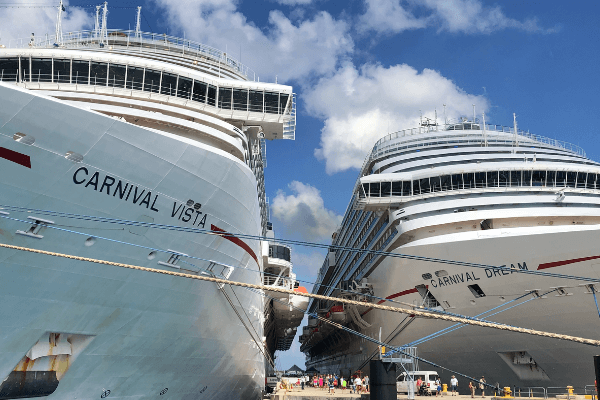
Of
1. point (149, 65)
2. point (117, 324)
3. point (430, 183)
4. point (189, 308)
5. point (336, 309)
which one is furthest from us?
point (336, 309)

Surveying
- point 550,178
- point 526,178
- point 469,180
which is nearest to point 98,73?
point 469,180

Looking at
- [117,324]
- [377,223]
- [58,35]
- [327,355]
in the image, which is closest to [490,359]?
[377,223]

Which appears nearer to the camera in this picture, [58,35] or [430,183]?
[58,35]

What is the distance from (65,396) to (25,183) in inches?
169

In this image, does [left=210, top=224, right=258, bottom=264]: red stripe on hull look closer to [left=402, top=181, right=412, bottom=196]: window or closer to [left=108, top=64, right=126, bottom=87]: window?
[left=108, top=64, right=126, bottom=87]: window

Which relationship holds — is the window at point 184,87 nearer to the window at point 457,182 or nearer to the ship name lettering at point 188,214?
the ship name lettering at point 188,214

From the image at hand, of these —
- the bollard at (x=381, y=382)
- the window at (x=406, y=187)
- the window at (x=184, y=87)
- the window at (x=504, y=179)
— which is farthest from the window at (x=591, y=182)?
the window at (x=184, y=87)

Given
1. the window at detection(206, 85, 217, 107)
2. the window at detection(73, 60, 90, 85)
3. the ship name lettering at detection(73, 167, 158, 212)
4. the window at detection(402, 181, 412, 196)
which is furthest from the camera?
the window at detection(402, 181, 412, 196)

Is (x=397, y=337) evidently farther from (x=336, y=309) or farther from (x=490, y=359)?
(x=336, y=309)

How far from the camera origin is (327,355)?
5391cm

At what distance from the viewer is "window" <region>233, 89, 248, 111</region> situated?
53.3 feet

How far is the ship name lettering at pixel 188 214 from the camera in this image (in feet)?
37.0

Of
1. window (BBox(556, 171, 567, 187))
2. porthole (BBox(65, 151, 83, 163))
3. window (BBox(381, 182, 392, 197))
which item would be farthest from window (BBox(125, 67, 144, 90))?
window (BBox(556, 171, 567, 187))

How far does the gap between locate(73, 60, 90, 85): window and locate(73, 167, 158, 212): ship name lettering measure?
203 inches
